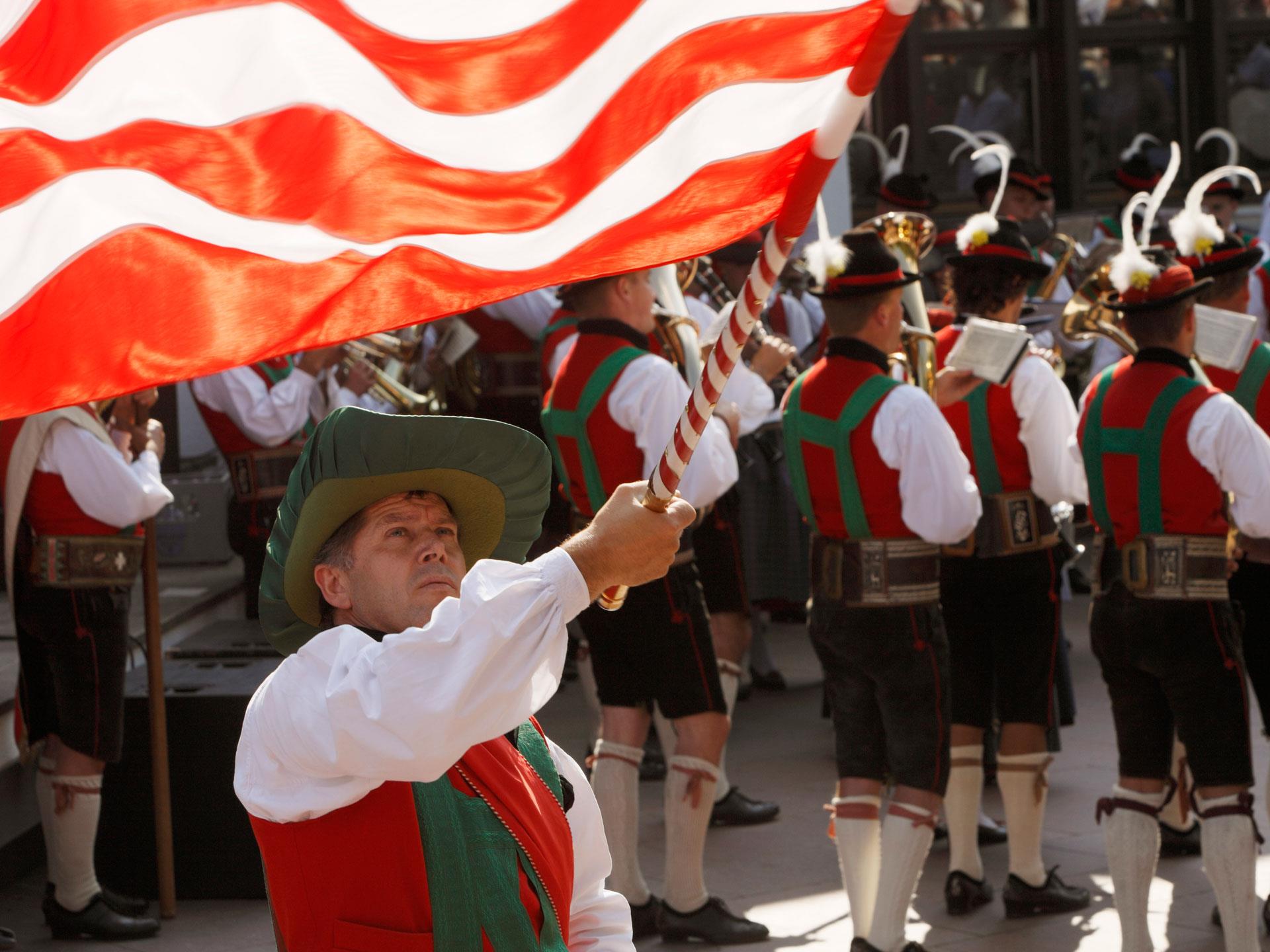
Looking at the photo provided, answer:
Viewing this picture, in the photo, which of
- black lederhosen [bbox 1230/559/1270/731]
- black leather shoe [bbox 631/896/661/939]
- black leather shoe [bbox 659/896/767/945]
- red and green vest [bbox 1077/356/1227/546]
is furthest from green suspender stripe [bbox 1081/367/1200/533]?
black leather shoe [bbox 631/896/661/939]

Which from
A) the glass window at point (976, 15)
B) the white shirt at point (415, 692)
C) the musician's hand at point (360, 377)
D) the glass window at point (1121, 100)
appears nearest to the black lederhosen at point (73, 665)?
the musician's hand at point (360, 377)

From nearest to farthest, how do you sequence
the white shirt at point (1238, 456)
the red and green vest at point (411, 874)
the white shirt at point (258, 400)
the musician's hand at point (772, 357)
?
the red and green vest at point (411, 874) < the white shirt at point (1238, 456) < the musician's hand at point (772, 357) < the white shirt at point (258, 400)

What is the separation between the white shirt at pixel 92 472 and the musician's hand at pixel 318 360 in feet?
7.28

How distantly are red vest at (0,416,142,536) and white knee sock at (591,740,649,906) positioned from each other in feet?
6.00

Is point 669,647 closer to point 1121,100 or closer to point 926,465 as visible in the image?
point 926,465

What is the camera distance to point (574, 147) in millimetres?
2775

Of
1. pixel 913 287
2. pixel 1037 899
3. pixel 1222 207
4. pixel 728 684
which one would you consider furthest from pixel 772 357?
pixel 1222 207

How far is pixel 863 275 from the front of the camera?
536cm

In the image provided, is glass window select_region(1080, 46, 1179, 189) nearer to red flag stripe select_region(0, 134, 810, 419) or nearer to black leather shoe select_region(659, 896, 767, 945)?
black leather shoe select_region(659, 896, 767, 945)

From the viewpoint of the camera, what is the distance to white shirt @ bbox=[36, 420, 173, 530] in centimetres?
570

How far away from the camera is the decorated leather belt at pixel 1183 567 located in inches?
196

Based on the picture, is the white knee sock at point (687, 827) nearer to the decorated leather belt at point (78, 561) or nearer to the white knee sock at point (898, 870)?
the white knee sock at point (898, 870)

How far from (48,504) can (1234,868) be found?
383 centimetres

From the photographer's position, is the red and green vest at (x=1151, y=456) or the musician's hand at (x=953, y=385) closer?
the red and green vest at (x=1151, y=456)
